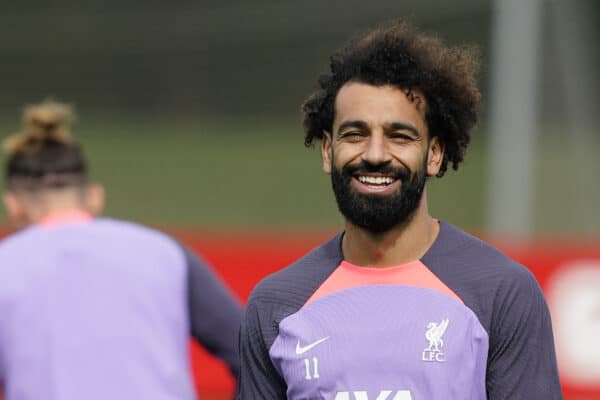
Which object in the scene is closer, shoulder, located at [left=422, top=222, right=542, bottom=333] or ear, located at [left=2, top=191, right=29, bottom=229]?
shoulder, located at [left=422, top=222, right=542, bottom=333]

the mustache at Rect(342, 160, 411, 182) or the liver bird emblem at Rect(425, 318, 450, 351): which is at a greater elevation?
the mustache at Rect(342, 160, 411, 182)

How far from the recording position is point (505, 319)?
133 inches

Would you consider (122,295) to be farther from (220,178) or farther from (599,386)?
(220,178)

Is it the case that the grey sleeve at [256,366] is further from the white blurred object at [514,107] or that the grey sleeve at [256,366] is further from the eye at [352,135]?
the white blurred object at [514,107]

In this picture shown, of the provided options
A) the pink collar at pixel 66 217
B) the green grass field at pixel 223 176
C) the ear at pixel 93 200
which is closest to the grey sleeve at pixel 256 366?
the pink collar at pixel 66 217

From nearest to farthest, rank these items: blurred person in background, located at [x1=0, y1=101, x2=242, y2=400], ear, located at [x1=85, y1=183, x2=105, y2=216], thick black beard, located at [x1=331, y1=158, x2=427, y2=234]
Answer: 1. thick black beard, located at [x1=331, y1=158, x2=427, y2=234]
2. blurred person in background, located at [x1=0, y1=101, x2=242, y2=400]
3. ear, located at [x1=85, y1=183, x2=105, y2=216]

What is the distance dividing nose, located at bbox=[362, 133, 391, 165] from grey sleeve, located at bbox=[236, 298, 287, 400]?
52cm

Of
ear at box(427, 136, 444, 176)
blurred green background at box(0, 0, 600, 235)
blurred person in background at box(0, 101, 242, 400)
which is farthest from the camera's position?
blurred green background at box(0, 0, 600, 235)

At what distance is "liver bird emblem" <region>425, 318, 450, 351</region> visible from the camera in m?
3.40

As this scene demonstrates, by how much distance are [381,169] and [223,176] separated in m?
17.4

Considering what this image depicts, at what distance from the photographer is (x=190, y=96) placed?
20953 mm

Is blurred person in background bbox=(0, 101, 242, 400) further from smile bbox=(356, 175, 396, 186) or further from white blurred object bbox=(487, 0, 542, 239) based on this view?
white blurred object bbox=(487, 0, 542, 239)

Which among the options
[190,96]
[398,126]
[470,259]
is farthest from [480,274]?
[190,96]

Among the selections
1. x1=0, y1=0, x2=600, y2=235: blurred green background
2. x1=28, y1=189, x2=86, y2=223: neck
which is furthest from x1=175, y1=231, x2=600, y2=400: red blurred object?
x1=0, y1=0, x2=600, y2=235: blurred green background
